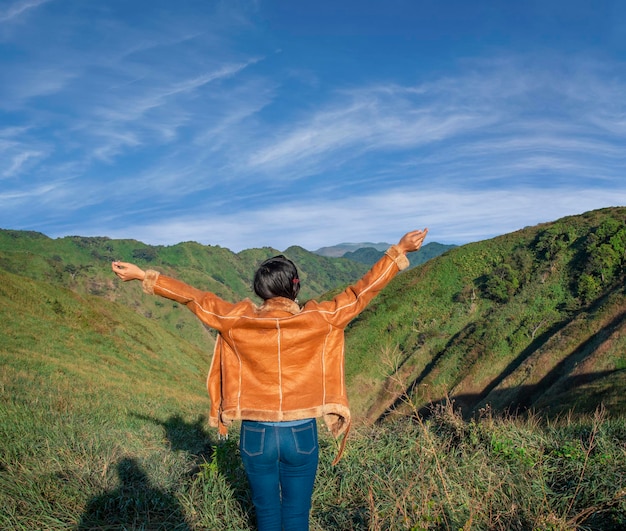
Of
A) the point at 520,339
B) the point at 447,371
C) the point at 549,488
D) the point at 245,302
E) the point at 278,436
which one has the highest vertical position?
the point at 245,302

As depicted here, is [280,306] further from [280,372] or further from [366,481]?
[366,481]

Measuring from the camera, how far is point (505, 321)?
114ft

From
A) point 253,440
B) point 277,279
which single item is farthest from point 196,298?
point 253,440

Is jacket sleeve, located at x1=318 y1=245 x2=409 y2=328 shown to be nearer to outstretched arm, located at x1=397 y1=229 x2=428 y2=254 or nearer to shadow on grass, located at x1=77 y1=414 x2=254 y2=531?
outstretched arm, located at x1=397 y1=229 x2=428 y2=254

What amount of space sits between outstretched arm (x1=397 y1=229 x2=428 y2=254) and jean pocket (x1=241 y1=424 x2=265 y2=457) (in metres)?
1.46

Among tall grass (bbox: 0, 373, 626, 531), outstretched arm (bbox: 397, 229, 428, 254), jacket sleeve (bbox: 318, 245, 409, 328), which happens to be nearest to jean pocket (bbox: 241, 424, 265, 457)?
jacket sleeve (bbox: 318, 245, 409, 328)

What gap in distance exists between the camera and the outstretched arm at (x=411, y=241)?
3.02m

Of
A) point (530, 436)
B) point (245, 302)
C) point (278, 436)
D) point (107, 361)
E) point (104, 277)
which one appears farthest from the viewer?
point (104, 277)

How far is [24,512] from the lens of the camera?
3889 millimetres

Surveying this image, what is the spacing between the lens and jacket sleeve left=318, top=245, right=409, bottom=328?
283 centimetres

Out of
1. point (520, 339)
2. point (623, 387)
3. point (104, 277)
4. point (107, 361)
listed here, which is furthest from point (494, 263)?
point (104, 277)

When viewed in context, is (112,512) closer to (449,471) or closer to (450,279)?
(449,471)

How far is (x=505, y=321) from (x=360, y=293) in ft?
115

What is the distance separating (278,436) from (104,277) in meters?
122
